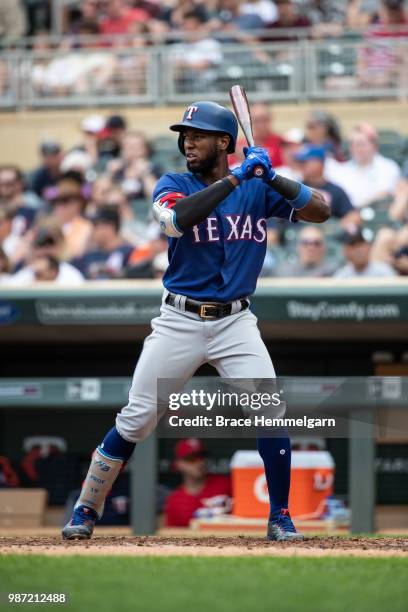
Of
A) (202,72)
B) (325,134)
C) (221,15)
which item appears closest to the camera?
(325,134)

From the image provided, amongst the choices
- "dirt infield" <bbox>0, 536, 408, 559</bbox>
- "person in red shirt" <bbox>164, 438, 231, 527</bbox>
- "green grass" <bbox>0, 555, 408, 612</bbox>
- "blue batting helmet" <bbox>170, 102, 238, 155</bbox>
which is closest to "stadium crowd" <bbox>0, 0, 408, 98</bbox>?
"person in red shirt" <bbox>164, 438, 231, 527</bbox>

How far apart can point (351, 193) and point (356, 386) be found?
8.72ft

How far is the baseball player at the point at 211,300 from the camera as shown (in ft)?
15.5

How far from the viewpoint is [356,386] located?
7254 millimetres

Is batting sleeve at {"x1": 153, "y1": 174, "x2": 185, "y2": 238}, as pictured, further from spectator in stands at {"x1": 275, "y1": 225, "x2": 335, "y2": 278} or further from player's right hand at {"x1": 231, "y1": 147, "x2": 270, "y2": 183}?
spectator in stands at {"x1": 275, "y1": 225, "x2": 335, "y2": 278}

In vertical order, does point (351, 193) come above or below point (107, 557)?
above

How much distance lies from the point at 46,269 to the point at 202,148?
443cm

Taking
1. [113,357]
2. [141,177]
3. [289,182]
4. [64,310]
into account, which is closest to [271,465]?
[289,182]

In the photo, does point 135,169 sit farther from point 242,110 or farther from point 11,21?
point 242,110

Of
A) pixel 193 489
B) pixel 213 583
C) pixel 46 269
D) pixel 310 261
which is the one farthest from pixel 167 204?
pixel 46 269

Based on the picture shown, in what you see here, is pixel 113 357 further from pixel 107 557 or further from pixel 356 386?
pixel 107 557

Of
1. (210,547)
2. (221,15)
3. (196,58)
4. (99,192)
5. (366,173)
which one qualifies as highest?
(221,15)

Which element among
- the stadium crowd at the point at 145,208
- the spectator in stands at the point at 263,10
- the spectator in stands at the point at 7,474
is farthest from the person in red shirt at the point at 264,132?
the spectator in stands at the point at 7,474

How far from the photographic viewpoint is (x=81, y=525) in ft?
16.0
